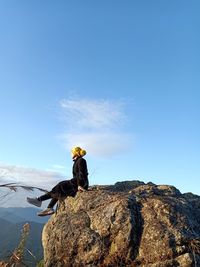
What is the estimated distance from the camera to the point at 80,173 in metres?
18.0

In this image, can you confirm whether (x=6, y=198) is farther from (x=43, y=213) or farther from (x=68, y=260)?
(x=43, y=213)

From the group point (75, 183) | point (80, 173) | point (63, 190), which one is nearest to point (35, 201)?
point (63, 190)

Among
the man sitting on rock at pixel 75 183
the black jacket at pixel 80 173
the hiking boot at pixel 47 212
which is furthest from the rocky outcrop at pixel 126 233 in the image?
the black jacket at pixel 80 173

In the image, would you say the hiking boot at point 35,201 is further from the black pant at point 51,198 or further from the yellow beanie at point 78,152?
the yellow beanie at point 78,152

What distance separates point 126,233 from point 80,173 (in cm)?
517

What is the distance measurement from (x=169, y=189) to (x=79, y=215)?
5.04 m

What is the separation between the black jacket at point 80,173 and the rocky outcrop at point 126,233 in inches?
77.7

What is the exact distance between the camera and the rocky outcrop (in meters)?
13.0

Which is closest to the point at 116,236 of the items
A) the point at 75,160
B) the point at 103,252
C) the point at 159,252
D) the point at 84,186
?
the point at 103,252

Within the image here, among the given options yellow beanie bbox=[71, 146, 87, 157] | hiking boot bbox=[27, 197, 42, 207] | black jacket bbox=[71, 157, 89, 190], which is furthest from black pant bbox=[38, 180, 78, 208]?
yellow beanie bbox=[71, 146, 87, 157]

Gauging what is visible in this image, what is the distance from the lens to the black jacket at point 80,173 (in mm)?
18075

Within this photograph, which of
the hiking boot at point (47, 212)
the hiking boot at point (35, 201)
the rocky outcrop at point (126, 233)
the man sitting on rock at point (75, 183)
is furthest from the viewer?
the hiking boot at point (35, 201)

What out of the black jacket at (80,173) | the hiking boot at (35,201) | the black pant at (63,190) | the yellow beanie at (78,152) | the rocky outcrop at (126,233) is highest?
the yellow beanie at (78,152)

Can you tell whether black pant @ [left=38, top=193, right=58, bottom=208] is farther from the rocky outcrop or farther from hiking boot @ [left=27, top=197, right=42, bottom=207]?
the rocky outcrop
